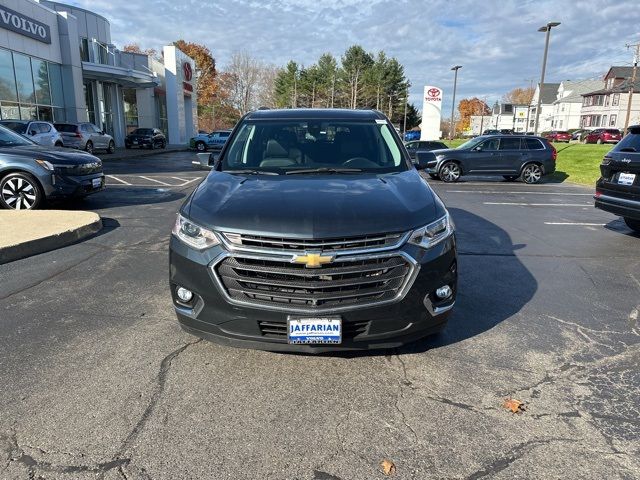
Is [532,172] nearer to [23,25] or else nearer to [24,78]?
[24,78]

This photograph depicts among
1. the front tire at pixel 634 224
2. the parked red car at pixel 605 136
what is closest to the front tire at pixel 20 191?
the front tire at pixel 634 224

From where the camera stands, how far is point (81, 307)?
4.54 m

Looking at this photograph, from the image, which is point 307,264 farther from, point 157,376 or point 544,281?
point 544,281

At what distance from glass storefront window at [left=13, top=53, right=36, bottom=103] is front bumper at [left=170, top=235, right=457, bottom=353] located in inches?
963

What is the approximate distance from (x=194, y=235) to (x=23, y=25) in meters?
25.2

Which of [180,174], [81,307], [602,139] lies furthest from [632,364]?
[602,139]

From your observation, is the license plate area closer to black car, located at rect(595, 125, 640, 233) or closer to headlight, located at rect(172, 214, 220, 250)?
black car, located at rect(595, 125, 640, 233)

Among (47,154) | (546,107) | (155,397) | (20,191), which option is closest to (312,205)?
(155,397)

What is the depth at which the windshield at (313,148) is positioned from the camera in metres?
4.38

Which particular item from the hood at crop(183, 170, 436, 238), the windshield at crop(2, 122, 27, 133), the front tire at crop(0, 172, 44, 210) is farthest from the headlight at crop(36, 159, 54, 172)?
the windshield at crop(2, 122, 27, 133)

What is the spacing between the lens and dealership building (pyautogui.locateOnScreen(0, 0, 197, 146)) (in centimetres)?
2202

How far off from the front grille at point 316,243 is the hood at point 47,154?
7284mm

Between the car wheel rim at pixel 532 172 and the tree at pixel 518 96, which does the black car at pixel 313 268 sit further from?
the tree at pixel 518 96

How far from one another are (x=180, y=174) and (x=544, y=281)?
49.3 ft
